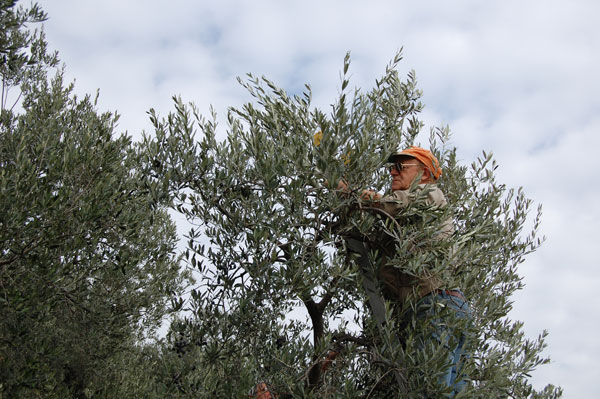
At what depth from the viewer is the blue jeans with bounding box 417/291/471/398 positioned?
450cm

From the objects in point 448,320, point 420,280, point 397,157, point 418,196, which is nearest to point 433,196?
point 418,196

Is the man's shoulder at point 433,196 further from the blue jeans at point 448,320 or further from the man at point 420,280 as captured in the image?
the blue jeans at point 448,320

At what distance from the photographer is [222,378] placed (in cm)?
490

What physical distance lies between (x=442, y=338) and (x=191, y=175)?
284 cm

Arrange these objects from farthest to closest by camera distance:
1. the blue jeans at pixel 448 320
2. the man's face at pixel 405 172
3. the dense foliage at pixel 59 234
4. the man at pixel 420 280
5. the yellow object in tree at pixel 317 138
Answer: the dense foliage at pixel 59 234 → the man's face at pixel 405 172 → the yellow object in tree at pixel 317 138 → the man at pixel 420 280 → the blue jeans at pixel 448 320

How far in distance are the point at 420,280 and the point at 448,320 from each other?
0.46 meters

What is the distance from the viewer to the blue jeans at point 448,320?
4.50 metres

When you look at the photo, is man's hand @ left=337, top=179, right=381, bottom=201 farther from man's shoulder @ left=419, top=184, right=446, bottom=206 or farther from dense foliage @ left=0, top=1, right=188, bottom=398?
dense foliage @ left=0, top=1, right=188, bottom=398

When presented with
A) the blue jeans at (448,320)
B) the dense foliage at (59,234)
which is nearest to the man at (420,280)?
the blue jeans at (448,320)

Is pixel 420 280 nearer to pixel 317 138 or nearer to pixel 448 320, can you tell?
pixel 448 320

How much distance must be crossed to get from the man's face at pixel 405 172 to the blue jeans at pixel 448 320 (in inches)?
46.8

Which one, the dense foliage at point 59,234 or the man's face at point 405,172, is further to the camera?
the dense foliage at point 59,234

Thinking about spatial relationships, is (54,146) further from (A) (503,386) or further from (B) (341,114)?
(A) (503,386)

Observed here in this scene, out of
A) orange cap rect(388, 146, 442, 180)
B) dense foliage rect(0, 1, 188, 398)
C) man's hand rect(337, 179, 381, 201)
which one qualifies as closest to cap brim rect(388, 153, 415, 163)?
orange cap rect(388, 146, 442, 180)
